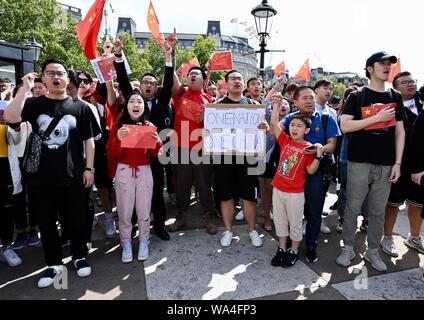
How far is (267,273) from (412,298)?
54.0 inches

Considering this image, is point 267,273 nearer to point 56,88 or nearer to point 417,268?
point 417,268

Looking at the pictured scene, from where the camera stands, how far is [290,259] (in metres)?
3.20

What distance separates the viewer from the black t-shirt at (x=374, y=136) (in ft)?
9.90

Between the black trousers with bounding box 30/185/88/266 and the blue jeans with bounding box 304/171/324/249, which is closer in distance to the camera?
the black trousers with bounding box 30/185/88/266

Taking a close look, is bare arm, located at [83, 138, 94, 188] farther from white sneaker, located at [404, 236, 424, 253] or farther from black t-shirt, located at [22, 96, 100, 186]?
white sneaker, located at [404, 236, 424, 253]

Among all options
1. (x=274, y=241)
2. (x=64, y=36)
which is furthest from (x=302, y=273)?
(x=64, y=36)

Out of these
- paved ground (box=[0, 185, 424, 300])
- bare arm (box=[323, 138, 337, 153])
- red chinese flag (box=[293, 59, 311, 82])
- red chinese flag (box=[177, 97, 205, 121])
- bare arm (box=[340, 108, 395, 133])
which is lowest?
paved ground (box=[0, 185, 424, 300])

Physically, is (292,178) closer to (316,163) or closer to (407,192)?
(316,163)

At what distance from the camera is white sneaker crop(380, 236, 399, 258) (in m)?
3.50

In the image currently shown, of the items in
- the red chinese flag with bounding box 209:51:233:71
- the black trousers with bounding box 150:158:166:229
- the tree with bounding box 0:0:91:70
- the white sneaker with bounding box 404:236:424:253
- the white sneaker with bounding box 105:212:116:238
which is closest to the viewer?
the white sneaker with bounding box 404:236:424:253

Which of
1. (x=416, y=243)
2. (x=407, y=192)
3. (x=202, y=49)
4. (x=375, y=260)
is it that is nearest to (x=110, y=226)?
(x=375, y=260)

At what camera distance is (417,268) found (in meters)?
3.25

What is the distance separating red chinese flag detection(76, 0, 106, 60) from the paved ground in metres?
2.58

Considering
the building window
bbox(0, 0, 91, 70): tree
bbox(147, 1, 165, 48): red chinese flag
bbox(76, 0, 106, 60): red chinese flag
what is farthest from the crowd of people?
bbox(0, 0, 91, 70): tree
